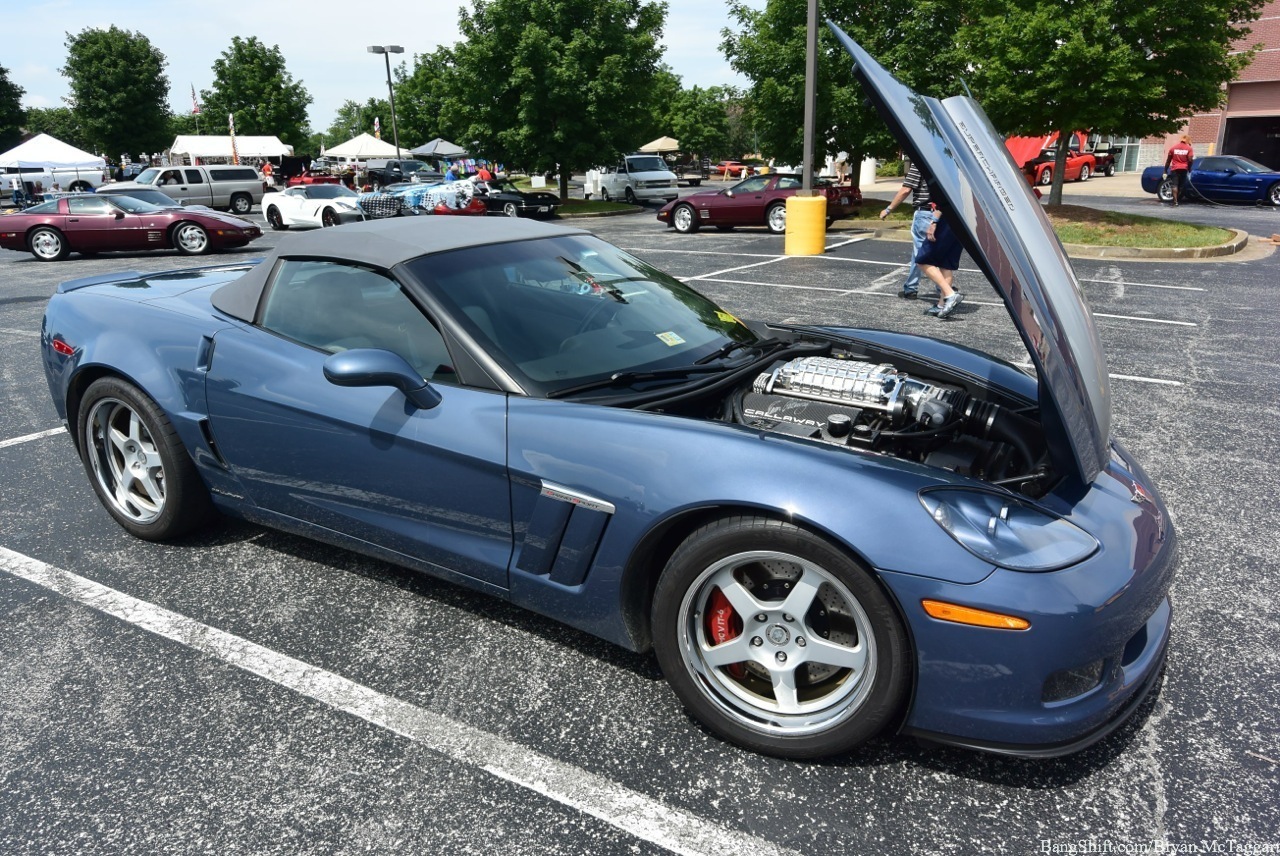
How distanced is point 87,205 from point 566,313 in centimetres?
1589

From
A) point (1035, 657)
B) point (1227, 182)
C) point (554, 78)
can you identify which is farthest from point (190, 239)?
point (1227, 182)

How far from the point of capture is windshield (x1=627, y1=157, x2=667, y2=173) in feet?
98.2

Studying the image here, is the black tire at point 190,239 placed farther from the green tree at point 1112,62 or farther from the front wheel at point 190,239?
the green tree at point 1112,62

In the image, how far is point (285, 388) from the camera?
3018mm

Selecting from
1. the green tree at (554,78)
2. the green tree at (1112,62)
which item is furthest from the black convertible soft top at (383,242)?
the green tree at (554,78)

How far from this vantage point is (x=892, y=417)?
8.97 ft

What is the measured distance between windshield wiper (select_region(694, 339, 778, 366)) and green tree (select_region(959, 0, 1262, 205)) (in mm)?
14292

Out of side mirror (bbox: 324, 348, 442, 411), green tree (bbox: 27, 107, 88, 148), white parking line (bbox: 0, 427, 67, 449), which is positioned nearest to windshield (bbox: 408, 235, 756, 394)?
side mirror (bbox: 324, 348, 442, 411)

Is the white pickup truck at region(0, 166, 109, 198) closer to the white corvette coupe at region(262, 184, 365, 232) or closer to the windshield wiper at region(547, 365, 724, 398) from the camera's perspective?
the white corvette coupe at region(262, 184, 365, 232)

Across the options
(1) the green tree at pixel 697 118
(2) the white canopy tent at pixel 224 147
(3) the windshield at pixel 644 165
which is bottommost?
(3) the windshield at pixel 644 165

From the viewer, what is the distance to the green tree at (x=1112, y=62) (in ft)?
47.3

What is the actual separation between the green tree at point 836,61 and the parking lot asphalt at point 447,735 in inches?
695

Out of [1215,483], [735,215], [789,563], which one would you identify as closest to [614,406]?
[789,563]

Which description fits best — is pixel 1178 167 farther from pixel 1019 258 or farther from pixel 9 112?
pixel 9 112
